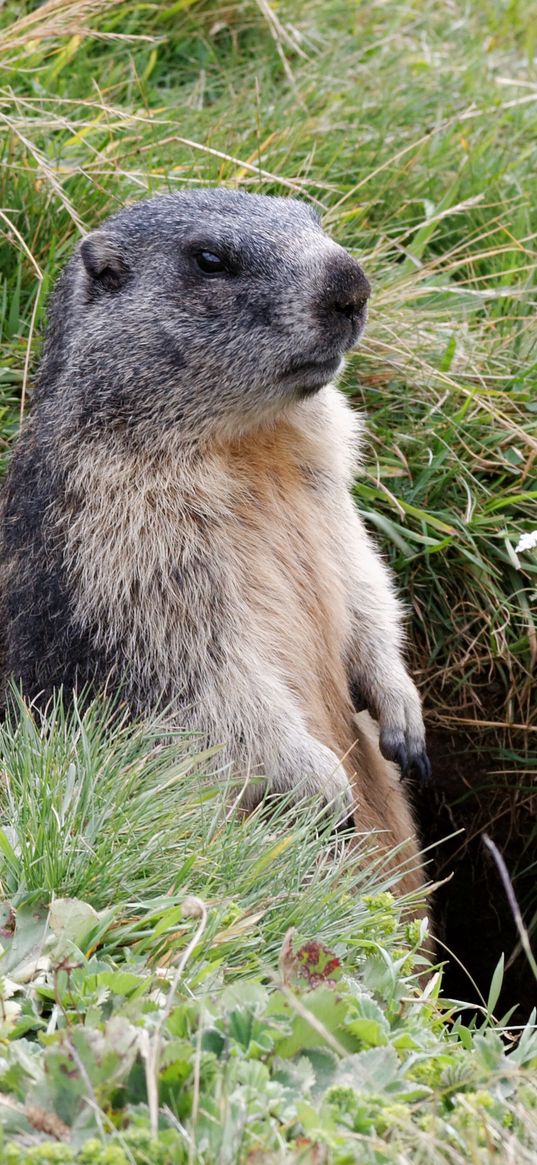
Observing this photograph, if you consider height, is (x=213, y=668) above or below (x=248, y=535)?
below

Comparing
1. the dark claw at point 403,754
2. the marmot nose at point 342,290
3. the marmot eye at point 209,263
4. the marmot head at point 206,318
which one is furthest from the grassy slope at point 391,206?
the marmot nose at point 342,290

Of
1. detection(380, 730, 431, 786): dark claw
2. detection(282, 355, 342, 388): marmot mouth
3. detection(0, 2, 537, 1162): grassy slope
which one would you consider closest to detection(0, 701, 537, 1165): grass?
detection(0, 2, 537, 1162): grassy slope

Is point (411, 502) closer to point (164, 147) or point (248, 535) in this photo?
point (248, 535)

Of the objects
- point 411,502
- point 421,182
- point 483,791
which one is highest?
point 421,182

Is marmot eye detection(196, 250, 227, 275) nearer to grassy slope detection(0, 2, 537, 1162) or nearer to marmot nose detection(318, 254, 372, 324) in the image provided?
marmot nose detection(318, 254, 372, 324)

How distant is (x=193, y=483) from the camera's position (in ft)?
13.9

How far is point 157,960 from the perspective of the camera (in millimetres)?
2928

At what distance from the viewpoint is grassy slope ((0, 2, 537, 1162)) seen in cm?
530

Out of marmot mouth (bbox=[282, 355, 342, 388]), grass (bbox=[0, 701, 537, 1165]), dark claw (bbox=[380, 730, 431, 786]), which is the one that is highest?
marmot mouth (bbox=[282, 355, 342, 388])

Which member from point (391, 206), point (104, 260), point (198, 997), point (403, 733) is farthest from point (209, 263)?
point (198, 997)

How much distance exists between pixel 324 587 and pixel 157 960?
187 cm

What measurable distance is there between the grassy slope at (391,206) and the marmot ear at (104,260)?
77 cm

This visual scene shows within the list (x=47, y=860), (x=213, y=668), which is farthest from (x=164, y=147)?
(x=47, y=860)

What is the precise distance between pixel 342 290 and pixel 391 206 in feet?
7.29
